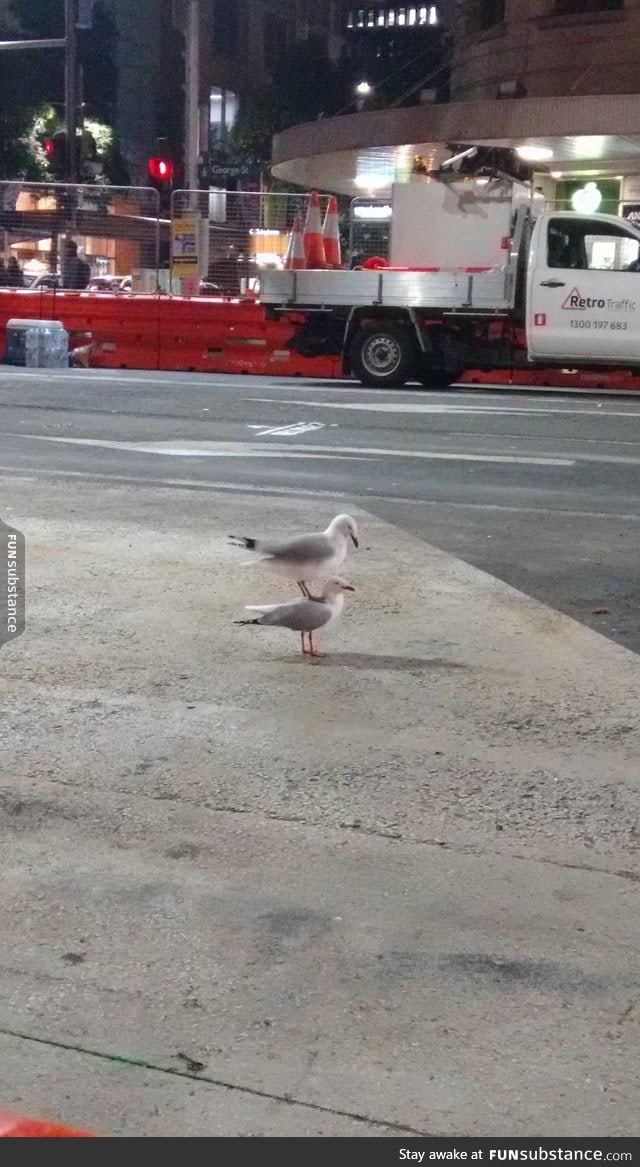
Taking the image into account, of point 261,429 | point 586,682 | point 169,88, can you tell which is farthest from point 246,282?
point 169,88

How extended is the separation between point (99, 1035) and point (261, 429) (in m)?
10.9

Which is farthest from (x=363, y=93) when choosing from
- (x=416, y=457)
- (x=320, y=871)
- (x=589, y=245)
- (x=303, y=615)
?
(x=320, y=871)

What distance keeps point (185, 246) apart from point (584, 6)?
1438 centimetres

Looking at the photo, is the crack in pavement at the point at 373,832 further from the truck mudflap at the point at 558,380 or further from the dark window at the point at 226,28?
the dark window at the point at 226,28

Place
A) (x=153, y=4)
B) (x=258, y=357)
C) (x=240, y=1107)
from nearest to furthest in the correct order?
1. (x=240, y=1107)
2. (x=258, y=357)
3. (x=153, y=4)

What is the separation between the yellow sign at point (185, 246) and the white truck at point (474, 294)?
14.0 ft

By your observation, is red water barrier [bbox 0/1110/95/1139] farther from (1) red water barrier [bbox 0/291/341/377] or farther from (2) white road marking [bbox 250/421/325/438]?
(1) red water barrier [bbox 0/291/341/377]

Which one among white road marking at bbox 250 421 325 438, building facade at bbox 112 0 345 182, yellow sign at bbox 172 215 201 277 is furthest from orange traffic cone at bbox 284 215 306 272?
building facade at bbox 112 0 345 182

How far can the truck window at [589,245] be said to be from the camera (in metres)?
17.8

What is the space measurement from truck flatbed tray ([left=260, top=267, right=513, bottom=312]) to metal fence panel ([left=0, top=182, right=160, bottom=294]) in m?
5.48

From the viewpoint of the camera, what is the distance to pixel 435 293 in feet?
60.8

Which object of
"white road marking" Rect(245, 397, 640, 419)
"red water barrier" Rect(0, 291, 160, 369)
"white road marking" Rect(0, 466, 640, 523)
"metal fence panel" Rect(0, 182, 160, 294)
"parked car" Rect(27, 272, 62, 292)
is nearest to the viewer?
"white road marking" Rect(0, 466, 640, 523)

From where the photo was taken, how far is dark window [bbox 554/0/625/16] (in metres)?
31.9

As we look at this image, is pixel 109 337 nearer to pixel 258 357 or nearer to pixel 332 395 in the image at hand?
pixel 258 357
